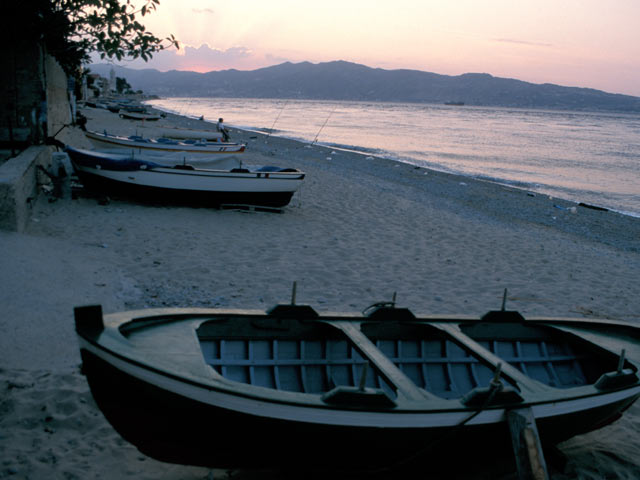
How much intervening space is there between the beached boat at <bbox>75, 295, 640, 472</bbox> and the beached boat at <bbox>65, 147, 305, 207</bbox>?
787cm

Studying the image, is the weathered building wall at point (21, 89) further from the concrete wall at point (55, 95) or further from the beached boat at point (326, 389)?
the beached boat at point (326, 389)

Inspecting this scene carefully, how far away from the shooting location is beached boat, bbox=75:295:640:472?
9.25 feet

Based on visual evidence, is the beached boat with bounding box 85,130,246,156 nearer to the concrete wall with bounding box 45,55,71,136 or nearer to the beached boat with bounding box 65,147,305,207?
the concrete wall with bounding box 45,55,71,136

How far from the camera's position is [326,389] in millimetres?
4031

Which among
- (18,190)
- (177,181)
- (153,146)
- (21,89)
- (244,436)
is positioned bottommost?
(244,436)

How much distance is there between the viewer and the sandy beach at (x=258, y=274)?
3.80 metres

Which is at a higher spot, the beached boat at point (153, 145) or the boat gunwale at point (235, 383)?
the beached boat at point (153, 145)

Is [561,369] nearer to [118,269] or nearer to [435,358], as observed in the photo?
[435,358]

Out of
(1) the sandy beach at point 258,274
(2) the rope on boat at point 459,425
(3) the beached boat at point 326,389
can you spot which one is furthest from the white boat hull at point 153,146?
(2) the rope on boat at point 459,425

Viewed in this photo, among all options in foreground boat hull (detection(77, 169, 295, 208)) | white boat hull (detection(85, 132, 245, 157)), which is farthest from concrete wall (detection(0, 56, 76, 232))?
white boat hull (detection(85, 132, 245, 157))

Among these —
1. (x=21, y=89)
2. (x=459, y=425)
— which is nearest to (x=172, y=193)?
(x=21, y=89)

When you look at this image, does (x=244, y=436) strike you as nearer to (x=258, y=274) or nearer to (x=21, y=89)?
(x=258, y=274)

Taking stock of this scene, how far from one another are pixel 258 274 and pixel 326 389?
154 inches

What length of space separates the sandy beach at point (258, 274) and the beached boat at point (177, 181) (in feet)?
1.22
